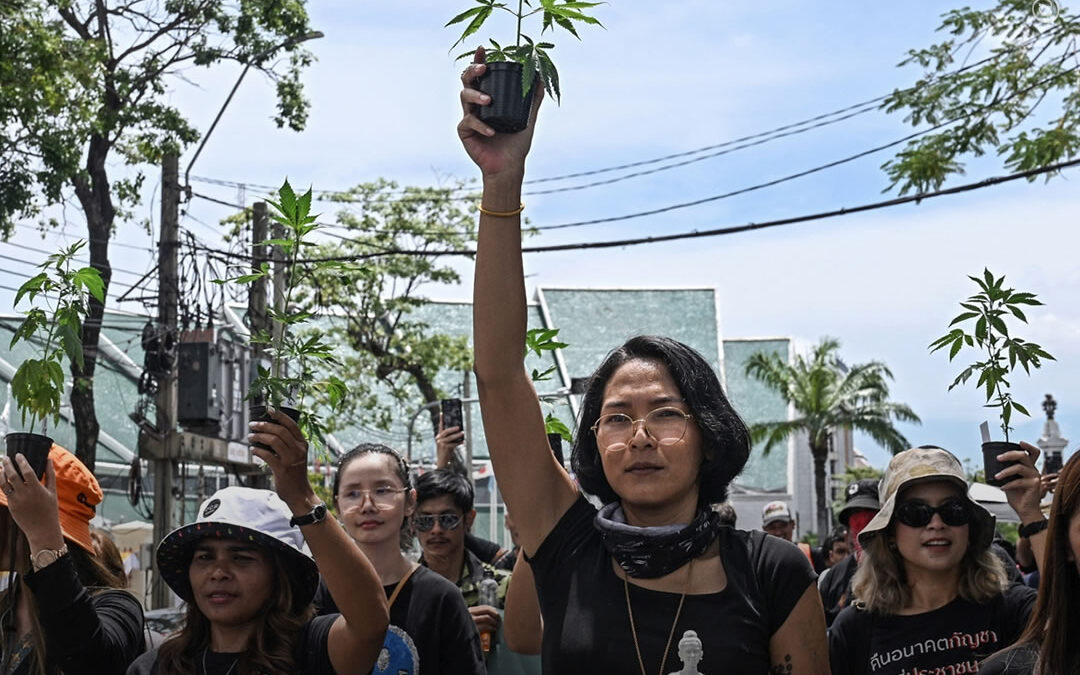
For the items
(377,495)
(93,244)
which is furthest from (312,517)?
(93,244)

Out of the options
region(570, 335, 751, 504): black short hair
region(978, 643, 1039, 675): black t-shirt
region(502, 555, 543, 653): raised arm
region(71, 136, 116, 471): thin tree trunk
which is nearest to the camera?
region(978, 643, 1039, 675): black t-shirt

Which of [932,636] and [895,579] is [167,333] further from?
[932,636]

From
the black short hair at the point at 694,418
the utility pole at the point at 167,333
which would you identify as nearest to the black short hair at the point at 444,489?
the black short hair at the point at 694,418

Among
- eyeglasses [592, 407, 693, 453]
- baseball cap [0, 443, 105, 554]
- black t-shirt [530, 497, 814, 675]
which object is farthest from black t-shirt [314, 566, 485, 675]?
eyeglasses [592, 407, 693, 453]

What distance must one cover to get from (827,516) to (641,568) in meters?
41.6

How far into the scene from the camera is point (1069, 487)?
9.41 ft

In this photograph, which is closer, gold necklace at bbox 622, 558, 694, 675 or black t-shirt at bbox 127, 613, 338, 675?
gold necklace at bbox 622, 558, 694, 675

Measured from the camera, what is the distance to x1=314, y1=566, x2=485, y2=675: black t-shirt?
4309 mm

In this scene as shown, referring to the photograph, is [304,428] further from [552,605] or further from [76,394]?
[76,394]

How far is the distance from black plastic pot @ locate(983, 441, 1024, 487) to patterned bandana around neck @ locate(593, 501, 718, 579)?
7.00 feet

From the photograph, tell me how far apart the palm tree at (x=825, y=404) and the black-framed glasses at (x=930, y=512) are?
36.9 meters

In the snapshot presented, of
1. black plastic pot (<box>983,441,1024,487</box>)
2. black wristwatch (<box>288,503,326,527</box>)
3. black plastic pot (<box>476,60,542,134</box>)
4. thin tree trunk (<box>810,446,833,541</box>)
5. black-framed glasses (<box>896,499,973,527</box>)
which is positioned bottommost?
thin tree trunk (<box>810,446,833,541</box>)

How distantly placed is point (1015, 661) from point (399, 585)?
7.33ft

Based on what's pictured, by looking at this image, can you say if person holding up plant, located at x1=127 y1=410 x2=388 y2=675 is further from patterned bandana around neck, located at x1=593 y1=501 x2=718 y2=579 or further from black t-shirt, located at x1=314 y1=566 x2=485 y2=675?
patterned bandana around neck, located at x1=593 y1=501 x2=718 y2=579
